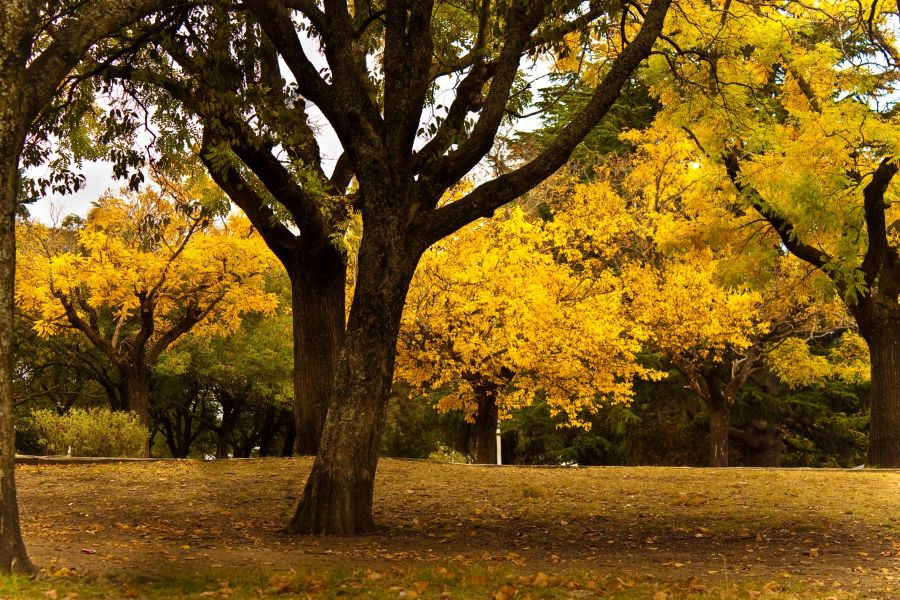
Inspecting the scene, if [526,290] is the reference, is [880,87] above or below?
above

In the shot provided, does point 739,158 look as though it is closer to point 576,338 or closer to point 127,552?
point 576,338

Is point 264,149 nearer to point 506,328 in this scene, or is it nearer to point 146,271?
point 506,328

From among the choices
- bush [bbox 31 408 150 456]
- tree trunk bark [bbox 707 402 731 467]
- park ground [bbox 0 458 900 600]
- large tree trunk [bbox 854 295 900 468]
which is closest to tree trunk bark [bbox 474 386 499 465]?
park ground [bbox 0 458 900 600]

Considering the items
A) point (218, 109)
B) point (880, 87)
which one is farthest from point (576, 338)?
point (218, 109)

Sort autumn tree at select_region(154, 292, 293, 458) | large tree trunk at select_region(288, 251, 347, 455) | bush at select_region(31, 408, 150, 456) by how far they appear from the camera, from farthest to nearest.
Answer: autumn tree at select_region(154, 292, 293, 458) < bush at select_region(31, 408, 150, 456) < large tree trunk at select_region(288, 251, 347, 455)

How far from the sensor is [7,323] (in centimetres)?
545

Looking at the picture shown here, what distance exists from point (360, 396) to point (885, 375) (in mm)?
12875

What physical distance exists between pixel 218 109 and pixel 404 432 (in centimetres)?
2253

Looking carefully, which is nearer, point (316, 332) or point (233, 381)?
point (316, 332)

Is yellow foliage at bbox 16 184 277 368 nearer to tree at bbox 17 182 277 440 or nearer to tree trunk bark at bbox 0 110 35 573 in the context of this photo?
tree at bbox 17 182 277 440

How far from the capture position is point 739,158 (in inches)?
660

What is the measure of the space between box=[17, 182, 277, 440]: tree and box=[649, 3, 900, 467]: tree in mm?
13911

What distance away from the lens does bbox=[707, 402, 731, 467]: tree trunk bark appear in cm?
2502

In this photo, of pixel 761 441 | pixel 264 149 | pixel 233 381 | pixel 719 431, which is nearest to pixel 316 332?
pixel 264 149
